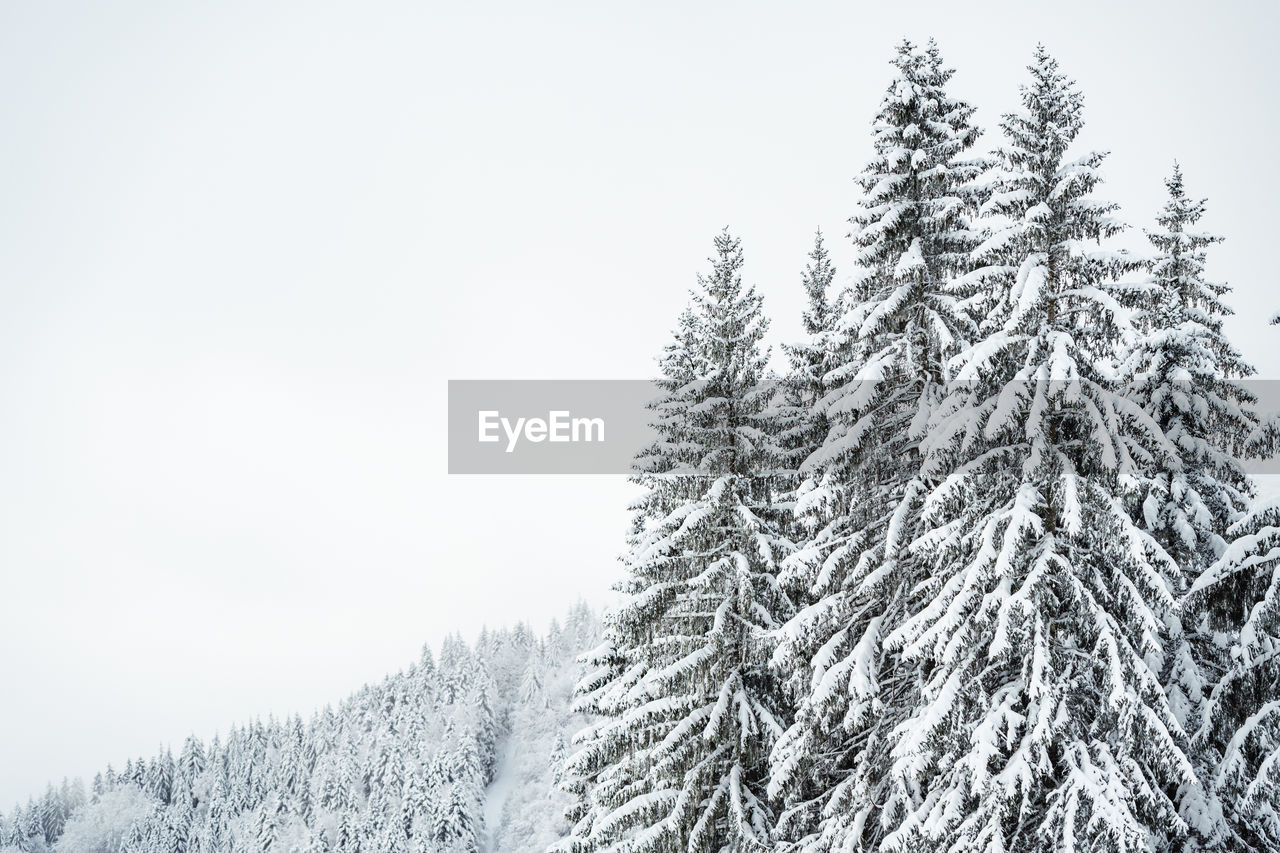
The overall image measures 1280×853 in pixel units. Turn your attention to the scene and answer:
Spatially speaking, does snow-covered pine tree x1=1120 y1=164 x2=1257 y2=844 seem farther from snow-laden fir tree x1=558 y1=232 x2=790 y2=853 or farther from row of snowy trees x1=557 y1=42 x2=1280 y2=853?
snow-laden fir tree x1=558 y1=232 x2=790 y2=853

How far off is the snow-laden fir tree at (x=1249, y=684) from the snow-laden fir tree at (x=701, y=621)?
7.14m

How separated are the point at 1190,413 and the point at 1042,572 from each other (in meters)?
7.93

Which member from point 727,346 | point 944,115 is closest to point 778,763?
point 727,346

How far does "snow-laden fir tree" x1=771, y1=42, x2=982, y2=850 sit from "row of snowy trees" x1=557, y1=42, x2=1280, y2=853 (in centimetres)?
6

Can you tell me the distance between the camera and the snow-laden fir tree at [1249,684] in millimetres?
12227

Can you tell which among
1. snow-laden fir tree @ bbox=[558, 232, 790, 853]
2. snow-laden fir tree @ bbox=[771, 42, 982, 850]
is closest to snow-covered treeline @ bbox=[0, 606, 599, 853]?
snow-laden fir tree @ bbox=[558, 232, 790, 853]

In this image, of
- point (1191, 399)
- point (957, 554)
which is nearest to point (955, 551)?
point (957, 554)

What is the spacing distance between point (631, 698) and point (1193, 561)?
10910 mm

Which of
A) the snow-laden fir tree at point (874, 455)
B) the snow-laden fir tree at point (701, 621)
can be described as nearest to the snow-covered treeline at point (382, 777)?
the snow-laden fir tree at point (701, 621)

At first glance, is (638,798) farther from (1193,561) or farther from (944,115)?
(944,115)

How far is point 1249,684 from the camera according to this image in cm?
1373

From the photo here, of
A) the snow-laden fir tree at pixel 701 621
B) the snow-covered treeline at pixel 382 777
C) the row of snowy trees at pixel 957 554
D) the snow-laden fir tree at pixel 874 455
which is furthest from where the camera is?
the snow-covered treeline at pixel 382 777

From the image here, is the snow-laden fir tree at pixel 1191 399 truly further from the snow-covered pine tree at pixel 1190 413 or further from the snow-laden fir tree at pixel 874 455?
the snow-laden fir tree at pixel 874 455

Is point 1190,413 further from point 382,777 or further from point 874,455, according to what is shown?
point 382,777
